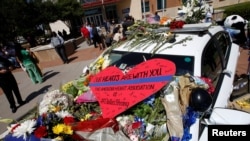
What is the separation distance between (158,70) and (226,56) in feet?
5.37

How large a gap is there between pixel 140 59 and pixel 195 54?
0.83 metres

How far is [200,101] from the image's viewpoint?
2326 mm

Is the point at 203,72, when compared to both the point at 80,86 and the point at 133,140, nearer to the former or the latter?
the point at 133,140

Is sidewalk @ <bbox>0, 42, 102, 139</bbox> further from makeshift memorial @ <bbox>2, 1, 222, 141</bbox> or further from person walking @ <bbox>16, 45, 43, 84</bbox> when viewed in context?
makeshift memorial @ <bbox>2, 1, 222, 141</bbox>

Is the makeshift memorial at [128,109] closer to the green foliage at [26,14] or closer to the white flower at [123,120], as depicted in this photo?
the white flower at [123,120]

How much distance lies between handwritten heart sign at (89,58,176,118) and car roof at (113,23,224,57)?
0.34 metres

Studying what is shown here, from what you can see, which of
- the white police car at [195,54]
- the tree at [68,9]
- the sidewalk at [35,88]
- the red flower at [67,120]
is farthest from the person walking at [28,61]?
the tree at [68,9]

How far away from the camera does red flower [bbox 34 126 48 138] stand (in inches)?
91.5

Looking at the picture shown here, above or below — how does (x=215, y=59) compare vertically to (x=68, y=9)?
below

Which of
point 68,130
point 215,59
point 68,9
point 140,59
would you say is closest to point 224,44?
point 215,59

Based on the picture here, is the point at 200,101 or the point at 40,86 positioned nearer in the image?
the point at 200,101

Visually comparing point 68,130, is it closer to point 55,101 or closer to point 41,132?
point 41,132

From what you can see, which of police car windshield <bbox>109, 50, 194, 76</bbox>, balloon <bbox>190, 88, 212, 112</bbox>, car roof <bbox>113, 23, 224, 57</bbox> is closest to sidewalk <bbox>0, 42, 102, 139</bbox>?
police car windshield <bbox>109, 50, 194, 76</bbox>

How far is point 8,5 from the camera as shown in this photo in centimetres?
1884
